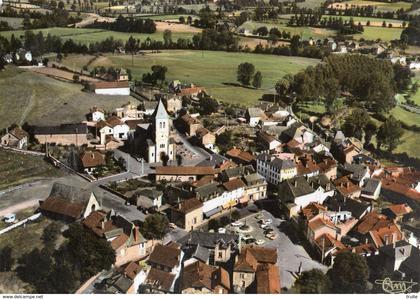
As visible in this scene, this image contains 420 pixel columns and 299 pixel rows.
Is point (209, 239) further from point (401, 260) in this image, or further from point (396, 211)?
point (396, 211)

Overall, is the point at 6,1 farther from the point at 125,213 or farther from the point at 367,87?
the point at 125,213

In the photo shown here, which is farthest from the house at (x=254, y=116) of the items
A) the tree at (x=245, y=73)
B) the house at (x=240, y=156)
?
the tree at (x=245, y=73)

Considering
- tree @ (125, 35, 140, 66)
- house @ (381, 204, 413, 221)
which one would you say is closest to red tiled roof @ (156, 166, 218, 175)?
house @ (381, 204, 413, 221)

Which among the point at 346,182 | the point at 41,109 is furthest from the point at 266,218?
the point at 41,109

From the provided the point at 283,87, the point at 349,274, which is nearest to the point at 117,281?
the point at 349,274

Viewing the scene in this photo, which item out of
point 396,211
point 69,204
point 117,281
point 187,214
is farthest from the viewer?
point 396,211

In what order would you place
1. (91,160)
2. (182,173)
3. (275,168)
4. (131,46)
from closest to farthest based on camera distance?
(182,173), (275,168), (91,160), (131,46)

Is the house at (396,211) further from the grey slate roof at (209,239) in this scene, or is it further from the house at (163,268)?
the house at (163,268)
